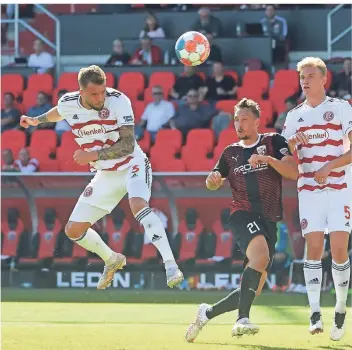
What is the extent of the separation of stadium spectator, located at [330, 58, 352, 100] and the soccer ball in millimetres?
6083

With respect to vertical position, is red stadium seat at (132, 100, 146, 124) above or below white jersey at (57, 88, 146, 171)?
above

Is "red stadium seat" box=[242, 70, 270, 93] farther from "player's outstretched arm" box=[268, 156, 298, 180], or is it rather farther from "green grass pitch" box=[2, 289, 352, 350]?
"player's outstretched arm" box=[268, 156, 298, 180]

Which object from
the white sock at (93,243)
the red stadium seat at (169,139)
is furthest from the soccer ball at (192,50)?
the red stadium seat at (169,139)

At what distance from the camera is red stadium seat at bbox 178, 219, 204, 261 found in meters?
15.6

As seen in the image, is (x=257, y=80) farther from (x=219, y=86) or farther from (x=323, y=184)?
(x=323, y=184)

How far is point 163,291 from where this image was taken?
15477 millimetres

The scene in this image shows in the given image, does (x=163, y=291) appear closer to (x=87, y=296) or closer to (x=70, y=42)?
(x=87, y=296)

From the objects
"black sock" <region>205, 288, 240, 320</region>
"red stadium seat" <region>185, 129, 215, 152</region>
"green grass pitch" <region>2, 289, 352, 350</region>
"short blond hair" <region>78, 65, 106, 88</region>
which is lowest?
"green grass pitch" <region>2, 289, 352, 350</region>

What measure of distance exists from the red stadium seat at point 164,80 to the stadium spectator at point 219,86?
2.71 feet

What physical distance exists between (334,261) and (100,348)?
2435mm

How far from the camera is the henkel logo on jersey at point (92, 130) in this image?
9.95 meters

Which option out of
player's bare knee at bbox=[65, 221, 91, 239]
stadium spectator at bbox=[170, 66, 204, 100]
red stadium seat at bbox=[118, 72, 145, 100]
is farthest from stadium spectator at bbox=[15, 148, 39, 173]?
player's bare knee at bbox=[65, 221, 91, 239]

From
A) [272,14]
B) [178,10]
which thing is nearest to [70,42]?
[178,10]

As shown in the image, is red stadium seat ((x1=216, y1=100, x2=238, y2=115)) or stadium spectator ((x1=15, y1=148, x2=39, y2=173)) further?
red stadium seat ((x1=216, y1=100, x2=238, y2=115))
